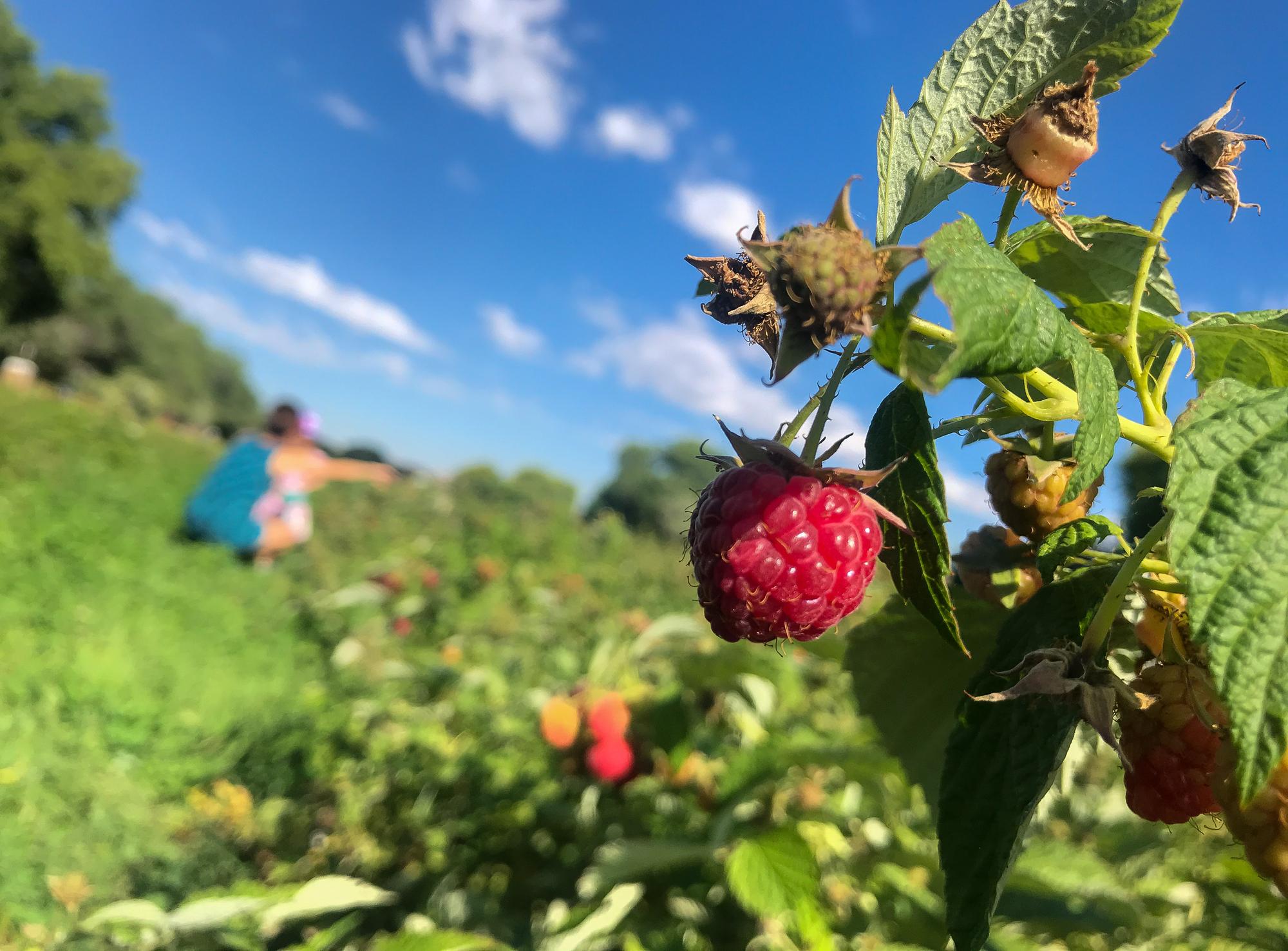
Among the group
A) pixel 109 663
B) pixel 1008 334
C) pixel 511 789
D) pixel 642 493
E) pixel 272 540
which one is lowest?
pixel 109 663

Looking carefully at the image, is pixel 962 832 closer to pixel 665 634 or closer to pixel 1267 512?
pixel 1267 512

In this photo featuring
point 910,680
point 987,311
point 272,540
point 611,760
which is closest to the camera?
point 987,311

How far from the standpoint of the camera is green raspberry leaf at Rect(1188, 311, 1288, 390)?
646 mm

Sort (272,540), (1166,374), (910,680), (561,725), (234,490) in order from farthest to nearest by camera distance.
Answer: (272,540), (234,490), (561,725), (910,680), (1166,374)

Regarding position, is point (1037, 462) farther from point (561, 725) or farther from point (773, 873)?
point (561, 725)

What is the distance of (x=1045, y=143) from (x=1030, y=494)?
27 cm

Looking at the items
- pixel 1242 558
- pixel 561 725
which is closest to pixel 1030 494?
pixel 1242 558

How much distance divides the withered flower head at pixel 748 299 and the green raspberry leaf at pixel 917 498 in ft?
0.30

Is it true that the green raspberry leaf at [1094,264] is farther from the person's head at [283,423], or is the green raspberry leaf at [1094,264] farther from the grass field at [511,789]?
the person's head at [283,423]

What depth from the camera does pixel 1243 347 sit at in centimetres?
68

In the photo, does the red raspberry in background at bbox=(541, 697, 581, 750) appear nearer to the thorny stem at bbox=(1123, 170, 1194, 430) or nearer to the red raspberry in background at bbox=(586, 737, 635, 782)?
the red raspberry in background at bbox=(586, 737, 635, 782)

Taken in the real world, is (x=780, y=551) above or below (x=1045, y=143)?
below

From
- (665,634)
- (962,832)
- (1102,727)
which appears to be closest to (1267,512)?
(1102,727)

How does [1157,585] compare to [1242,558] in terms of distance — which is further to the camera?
[1157,585]
